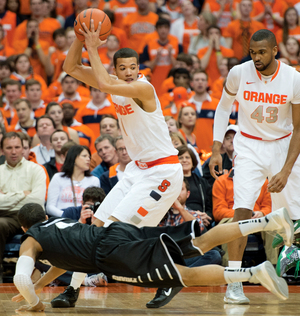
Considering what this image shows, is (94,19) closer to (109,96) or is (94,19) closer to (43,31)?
(109,96)

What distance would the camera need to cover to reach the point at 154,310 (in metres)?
4.80

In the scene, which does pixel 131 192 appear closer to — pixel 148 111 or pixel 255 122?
pixel 148 111

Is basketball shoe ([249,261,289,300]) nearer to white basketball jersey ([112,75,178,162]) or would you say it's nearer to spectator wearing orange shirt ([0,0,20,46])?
white basketball jersey ([112,75,178,162])

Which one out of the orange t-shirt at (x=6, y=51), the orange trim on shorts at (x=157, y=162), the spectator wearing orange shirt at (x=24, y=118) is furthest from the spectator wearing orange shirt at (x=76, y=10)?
the orange trim on shorts at (x=157, y=162)

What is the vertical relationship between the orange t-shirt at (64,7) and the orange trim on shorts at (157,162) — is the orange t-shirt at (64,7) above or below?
above

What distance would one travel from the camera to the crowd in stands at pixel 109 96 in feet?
24.4

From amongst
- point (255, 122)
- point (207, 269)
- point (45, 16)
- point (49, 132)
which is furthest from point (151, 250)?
point (45, 16)

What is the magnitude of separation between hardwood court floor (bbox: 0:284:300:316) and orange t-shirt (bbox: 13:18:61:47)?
26.7 ft

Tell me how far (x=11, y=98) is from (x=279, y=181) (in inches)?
267

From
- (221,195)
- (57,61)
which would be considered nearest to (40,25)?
(57,61)

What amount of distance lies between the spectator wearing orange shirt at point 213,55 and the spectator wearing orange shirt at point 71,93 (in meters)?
3.11

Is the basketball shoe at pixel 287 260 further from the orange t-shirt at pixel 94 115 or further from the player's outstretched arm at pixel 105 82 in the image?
the orange t-shirt at pixel 94 115

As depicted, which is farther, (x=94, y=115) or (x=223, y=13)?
(x=223, y=13)

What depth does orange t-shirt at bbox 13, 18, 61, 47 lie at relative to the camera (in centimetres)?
1310
